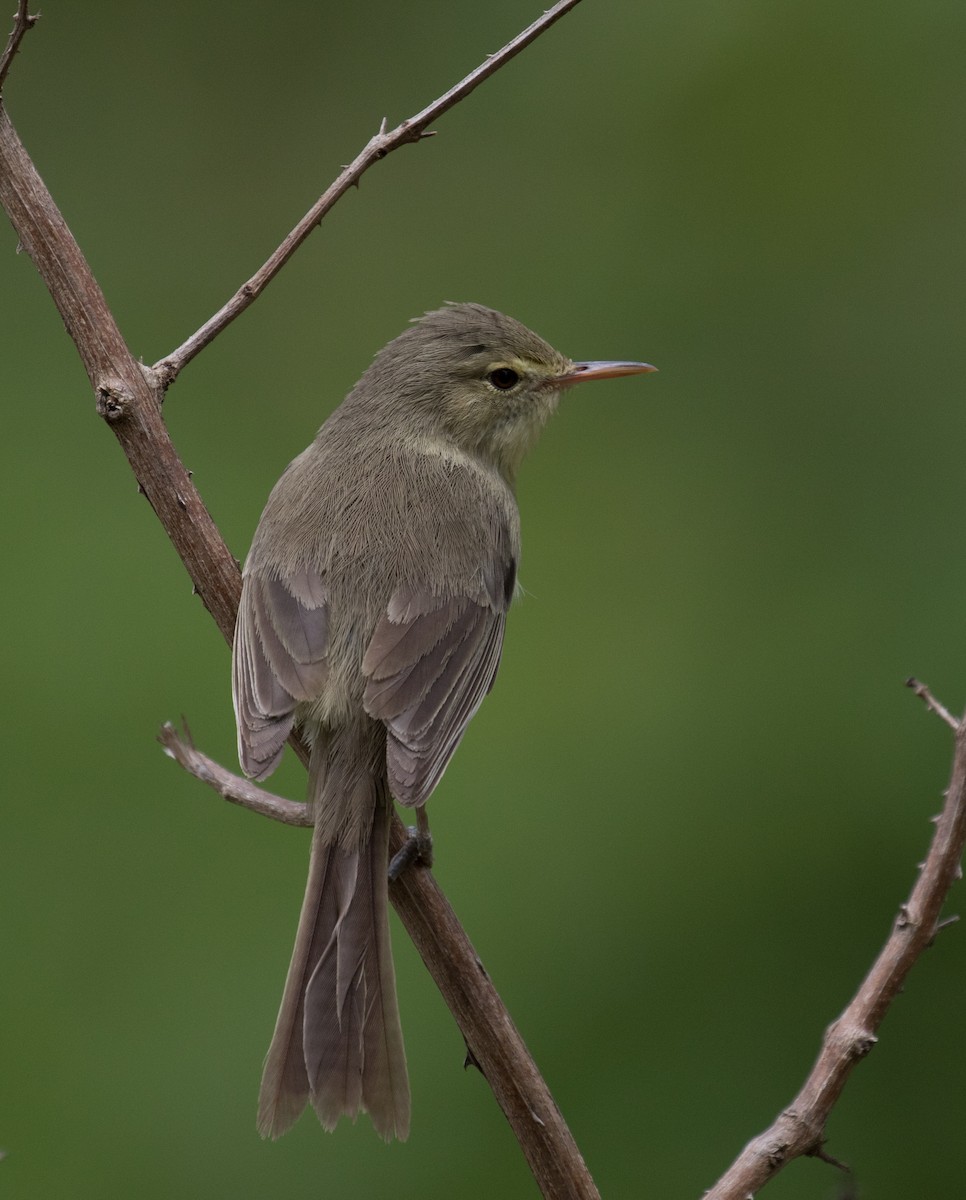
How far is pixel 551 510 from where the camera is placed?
→ 184 inches

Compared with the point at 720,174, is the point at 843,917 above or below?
below

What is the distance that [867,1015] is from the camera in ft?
7.22

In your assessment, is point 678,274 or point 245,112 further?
point 245,112

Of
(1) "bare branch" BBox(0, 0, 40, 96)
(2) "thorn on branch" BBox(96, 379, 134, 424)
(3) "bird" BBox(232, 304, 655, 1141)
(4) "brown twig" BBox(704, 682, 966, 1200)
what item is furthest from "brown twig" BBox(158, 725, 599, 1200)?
(1) "bare branch" BBox(0, 0, 40, 96)

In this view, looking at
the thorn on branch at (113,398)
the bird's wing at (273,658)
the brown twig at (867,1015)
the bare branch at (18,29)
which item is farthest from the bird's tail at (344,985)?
the bare branch at (18,29)

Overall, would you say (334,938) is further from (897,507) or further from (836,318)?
(836,318)

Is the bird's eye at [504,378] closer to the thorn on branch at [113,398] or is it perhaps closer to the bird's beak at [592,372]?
the bird's beak at [592,372]

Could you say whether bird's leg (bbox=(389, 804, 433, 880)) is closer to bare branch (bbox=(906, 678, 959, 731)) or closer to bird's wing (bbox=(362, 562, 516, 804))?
bird's wing (bbox=(362, 562, 516, 804))

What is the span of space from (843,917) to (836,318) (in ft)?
6.02

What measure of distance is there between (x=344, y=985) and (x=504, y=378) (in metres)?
1.44

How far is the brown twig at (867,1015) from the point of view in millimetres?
2182

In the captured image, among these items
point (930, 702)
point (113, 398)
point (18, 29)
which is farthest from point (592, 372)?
point (18, 29)

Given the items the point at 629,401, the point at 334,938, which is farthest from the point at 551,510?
the point at 334,938

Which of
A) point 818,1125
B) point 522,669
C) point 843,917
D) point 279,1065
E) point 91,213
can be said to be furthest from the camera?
point 91,213
